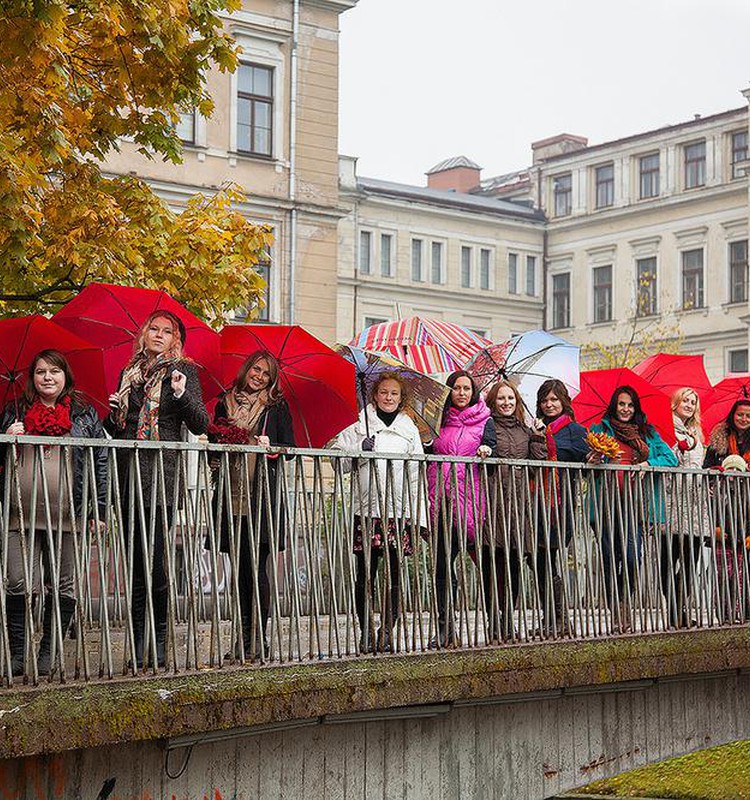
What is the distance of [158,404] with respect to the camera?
9148mm

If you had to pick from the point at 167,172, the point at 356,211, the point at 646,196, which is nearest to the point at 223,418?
the point at 167,172

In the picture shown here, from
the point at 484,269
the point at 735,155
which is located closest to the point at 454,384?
the point at 735,155

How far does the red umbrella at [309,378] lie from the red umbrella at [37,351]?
3.55ft

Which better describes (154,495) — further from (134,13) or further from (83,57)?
(83,57)

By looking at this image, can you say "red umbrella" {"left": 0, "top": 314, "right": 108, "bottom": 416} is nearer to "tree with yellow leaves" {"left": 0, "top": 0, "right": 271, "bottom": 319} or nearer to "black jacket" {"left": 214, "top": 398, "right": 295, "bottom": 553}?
"black jacket" {"left": 214, "top": 398, "right": 295, "bottom": 553}

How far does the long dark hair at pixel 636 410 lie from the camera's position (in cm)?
1219

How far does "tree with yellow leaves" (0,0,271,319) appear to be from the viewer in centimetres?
1214

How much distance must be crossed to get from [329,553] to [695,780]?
1718 cm

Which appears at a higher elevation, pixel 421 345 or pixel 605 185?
pixel 605 185

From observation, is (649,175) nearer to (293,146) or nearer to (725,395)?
(293,146)

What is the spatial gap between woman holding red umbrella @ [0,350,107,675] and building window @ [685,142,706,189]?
173 feet

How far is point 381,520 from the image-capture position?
9.74 m

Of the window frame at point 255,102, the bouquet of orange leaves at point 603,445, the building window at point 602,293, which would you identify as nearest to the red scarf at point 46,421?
the bouquet of orange leaves at point 603,445

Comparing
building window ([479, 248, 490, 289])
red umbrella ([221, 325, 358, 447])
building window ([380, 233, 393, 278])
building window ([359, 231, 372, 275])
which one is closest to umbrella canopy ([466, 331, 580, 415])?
red umbrella ([221, 325, 358, 447])
